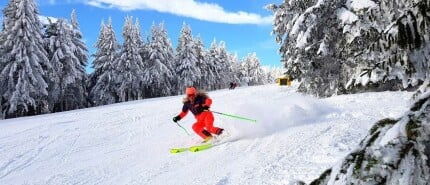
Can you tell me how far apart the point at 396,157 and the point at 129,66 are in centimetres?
5434

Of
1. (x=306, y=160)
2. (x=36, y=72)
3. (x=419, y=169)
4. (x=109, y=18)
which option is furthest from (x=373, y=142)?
(x=109, y=18)

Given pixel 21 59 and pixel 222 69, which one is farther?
pixel 222 69

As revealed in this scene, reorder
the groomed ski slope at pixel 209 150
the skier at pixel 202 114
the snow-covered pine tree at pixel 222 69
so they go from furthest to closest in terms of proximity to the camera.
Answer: the snow-covered pine tree at pixel 222 69
the skier at pixel 202 114
the groomed ski slope at pixel 209 150

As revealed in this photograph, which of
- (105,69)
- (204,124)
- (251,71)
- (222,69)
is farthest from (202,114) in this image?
(251,71)

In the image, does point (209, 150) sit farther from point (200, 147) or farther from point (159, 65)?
point (159, 65)

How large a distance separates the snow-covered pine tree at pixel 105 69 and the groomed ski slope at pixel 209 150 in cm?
3781

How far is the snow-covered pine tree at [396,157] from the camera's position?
5.32 feet

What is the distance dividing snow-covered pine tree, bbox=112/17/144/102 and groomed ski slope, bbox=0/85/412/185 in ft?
125

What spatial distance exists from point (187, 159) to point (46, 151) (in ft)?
15.4

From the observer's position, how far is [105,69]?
55.2 meters

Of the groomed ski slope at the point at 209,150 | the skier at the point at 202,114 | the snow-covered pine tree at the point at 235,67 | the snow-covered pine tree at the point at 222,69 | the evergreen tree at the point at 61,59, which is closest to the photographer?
the groomed ski slope at the point at 209,150

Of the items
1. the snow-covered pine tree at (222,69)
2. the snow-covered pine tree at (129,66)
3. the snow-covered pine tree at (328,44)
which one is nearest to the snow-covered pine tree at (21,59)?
the snow-covered pine tree at (129,66)

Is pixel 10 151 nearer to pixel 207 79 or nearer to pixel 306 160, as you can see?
pixel 306 160

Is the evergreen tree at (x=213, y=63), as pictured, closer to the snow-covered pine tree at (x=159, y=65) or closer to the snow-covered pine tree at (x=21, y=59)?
the snow-covered pine tree at (x=159, y=65)
